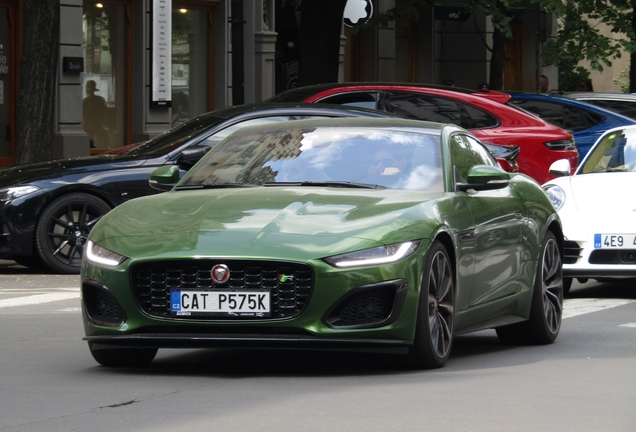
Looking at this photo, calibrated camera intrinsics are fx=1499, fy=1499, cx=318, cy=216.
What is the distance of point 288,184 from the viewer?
830cm

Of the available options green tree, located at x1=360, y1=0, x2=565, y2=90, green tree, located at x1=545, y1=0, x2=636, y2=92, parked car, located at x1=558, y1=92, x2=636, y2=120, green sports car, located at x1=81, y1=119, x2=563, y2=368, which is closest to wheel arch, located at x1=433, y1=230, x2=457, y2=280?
green sports car, located at x1=81, y1=119, x2=563, y2=368

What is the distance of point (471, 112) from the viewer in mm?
16781

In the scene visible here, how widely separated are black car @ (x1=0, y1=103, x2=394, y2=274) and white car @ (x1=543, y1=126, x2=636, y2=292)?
327cm

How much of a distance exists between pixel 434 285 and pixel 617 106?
14383 mm

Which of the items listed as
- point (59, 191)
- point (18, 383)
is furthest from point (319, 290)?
point (59, 191)

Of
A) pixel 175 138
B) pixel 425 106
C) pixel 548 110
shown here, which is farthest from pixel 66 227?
pixel 548 110

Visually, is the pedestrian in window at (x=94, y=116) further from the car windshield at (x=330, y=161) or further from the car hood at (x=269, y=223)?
the car hood at (x=269, y=223)

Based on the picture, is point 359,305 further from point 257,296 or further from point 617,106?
point 617,106

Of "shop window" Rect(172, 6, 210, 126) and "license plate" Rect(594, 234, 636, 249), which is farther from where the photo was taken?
"shop window" Rect(172, 6, 210, 126)

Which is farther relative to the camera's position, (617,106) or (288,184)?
(617,106)

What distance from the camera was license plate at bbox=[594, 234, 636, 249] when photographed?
484 inches

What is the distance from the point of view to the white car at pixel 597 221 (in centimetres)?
1230

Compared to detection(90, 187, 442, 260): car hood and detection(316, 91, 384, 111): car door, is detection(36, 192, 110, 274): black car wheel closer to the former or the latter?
detection(316, 91, 384, 111): car door

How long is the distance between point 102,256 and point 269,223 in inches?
34.6
